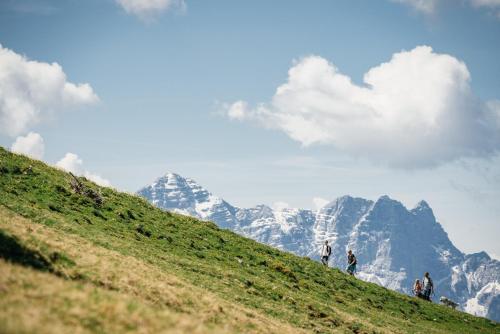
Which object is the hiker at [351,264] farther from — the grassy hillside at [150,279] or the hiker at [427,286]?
the hiker at [427,286]

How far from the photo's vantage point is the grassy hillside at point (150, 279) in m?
13.2

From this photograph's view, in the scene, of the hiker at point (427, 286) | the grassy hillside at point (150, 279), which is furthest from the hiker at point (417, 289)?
the grassy hillside at point (150, 279)

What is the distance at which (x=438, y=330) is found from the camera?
39812mm

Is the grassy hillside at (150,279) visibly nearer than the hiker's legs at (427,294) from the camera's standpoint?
Yes

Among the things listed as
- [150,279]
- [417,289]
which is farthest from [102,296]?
[417,289]

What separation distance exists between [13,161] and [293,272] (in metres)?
30.2

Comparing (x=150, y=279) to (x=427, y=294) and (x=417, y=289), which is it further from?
(x=427, y=294)

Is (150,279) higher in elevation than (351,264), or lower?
lower

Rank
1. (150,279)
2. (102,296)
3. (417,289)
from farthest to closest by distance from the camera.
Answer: (417,289)
(150,279)
(102,296)

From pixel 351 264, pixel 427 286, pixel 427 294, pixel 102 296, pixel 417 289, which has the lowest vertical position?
pixel 102 296

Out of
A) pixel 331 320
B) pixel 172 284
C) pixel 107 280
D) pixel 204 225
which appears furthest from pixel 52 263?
pixel 204 225

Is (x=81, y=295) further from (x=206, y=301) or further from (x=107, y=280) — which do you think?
(x=206, y=301)

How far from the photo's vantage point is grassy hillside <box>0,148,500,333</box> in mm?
13180

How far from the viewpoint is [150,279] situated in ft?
71.8
